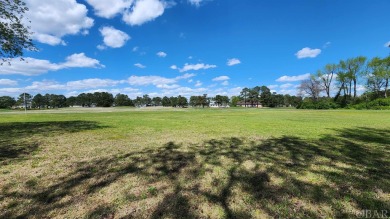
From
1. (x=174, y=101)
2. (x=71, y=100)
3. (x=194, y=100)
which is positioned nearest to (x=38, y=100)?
(x=71, y=100)

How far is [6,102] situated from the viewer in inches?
4729

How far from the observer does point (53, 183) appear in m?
4.45

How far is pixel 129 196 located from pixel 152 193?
41 centimetres

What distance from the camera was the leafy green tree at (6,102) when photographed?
115 meters

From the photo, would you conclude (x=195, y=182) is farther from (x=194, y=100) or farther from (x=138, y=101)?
(x=138, y=101)

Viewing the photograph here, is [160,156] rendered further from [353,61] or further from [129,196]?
[353,61]

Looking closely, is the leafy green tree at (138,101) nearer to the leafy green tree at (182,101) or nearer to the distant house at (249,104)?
the leafy green tree at (182,101)

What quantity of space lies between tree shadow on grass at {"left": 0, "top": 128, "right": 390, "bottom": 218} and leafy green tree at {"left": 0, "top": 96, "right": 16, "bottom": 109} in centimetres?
14783

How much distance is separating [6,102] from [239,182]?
6280 inches

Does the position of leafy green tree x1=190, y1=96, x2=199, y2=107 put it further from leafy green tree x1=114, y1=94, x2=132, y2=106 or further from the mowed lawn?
the mowed lawn

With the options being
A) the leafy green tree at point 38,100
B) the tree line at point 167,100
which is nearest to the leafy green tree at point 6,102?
the tree line at point 167,100

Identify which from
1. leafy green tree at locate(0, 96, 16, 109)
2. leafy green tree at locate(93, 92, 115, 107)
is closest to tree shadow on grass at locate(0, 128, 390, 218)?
leafy green tree at locate(93, 92, 115, 107)

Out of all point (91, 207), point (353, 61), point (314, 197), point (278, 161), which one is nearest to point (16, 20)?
point (91, 207)

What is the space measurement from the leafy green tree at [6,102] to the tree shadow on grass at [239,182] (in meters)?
148
